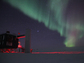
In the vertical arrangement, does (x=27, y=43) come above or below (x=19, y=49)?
above

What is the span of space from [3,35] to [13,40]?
6.07 m

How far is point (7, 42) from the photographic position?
46.8 m

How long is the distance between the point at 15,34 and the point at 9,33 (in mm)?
3508

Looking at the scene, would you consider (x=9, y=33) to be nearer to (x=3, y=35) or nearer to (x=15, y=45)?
(x=3, y=35)

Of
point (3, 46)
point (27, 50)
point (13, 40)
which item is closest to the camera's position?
point (27, 50)

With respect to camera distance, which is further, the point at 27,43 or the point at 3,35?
the point at 3,35

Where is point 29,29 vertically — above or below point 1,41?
above

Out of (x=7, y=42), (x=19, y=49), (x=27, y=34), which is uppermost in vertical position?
(x=27, y=34)

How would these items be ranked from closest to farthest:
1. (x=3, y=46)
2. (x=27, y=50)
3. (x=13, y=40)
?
(x=27, y=50)
(x=3, y=46)
(x=13, y=40)

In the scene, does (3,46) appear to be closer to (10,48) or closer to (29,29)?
(10,48)

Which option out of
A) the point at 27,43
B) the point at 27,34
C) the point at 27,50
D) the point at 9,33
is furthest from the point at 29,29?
the point at 9,33

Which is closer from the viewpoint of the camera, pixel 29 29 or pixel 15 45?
pixel 29 29

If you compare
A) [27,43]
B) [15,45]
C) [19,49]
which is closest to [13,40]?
[15,45]

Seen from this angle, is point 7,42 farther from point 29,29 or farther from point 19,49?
point 29,29
